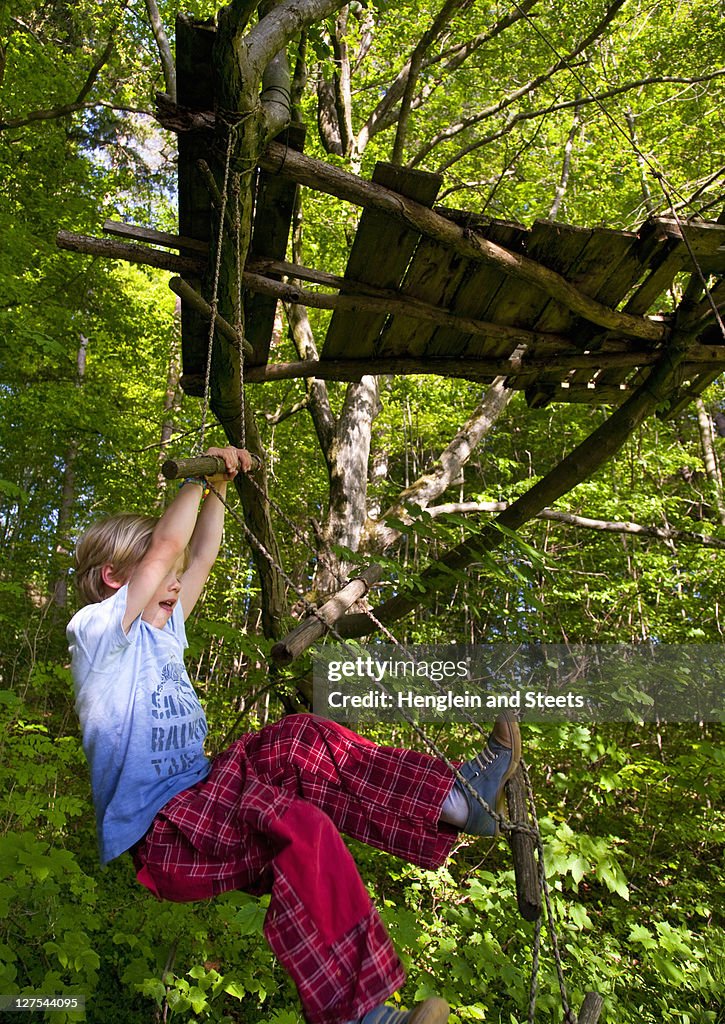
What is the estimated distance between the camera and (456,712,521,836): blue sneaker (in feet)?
5.99

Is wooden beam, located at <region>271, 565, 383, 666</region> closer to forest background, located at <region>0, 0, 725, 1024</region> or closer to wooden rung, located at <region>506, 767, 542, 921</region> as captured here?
forest background, located at <region>0, 0, 725, 1024</region>

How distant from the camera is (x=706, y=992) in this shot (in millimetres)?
3385

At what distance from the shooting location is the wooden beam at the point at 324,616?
2383 mm

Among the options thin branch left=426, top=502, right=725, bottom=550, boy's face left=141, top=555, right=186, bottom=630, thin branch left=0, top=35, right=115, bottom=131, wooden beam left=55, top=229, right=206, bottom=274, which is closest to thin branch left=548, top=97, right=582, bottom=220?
thin branch left=426, top=502, right=725, bottom=550

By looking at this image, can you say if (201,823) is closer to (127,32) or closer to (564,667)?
(564,667)

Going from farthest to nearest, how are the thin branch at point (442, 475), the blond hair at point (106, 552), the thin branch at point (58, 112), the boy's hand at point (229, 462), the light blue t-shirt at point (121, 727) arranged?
the thin branch at point (58, 112), the thin branch at point (442, 475), the boy's hand at point (229, 462), the blond hair at point (106, 552), the light blue t-shirt at point (121, 727)

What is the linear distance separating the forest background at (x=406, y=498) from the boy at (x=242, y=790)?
72 centimetres

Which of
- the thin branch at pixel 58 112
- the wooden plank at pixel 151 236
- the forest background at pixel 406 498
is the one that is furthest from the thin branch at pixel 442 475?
the thin branch at pixel 58 112

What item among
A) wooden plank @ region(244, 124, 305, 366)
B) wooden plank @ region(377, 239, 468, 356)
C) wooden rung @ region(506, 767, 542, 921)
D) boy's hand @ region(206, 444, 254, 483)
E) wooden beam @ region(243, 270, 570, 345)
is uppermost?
wooden plank @ region(244, 124, 305, 366)

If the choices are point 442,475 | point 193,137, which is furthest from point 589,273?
point 442,475

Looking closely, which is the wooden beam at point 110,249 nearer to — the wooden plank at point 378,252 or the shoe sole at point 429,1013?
the wooden plank at point 378,252

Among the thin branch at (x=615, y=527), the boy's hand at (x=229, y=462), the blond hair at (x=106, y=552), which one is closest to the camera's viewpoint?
the blond hair at (x=106, y=552)

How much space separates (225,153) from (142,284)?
10350 millimetres

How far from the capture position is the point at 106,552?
177 centimetres
